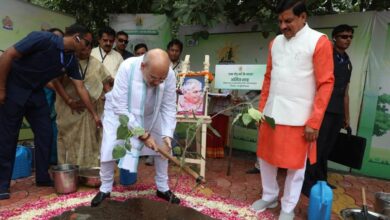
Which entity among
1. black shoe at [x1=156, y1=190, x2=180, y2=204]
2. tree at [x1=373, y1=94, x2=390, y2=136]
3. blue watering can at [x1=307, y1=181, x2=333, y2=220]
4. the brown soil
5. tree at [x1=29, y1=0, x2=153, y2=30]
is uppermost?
tree at [x1=29, y1=0, x2=153, y2=30]

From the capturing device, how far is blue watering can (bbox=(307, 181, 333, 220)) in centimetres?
275

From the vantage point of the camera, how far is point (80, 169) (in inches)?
152

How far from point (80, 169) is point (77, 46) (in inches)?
56.4

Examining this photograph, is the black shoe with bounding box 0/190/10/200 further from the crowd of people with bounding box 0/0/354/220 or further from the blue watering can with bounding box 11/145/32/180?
the blue watering can with bounding box 11/145/32/180

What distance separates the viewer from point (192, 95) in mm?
4141

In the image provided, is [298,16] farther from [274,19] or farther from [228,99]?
[228,99]

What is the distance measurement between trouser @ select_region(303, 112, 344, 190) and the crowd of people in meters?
0.01

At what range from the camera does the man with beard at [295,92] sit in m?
2.68

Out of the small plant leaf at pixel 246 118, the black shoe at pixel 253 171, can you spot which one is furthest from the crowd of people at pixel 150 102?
the black shoe at pixel 253 171

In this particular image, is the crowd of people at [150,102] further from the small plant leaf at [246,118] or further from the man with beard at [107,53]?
the small plant leaf at [246,118]

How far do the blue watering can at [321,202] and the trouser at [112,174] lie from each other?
1.38m

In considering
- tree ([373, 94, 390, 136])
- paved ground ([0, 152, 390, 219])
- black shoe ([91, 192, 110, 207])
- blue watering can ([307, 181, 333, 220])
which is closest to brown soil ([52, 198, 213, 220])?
black shoe ([91, 192, 110, 207])

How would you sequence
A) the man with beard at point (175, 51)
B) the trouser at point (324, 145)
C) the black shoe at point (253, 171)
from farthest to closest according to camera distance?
the man with beard at point (175, 51), the black shoe at point (253, 171), the trouser at point (324, 145)

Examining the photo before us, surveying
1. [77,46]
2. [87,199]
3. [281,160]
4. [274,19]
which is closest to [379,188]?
[281,160]
